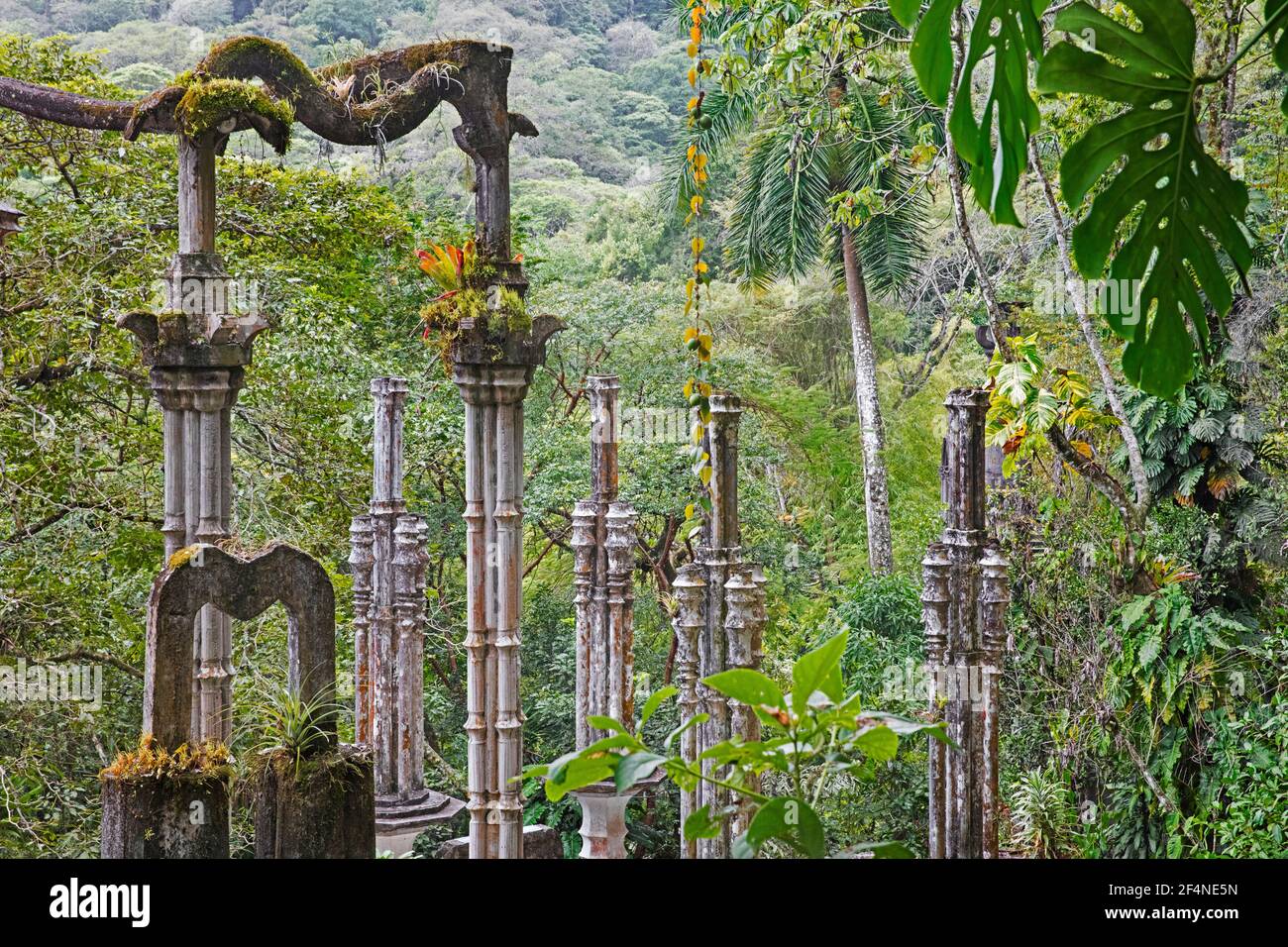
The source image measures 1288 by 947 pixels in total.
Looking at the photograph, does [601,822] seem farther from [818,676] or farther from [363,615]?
[818,676]

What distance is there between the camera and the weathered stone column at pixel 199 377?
381cm

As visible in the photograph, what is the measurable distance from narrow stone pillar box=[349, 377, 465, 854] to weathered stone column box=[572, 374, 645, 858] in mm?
733

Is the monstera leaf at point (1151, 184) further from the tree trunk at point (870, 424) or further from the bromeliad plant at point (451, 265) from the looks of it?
the tree trunk at point (870, 424)

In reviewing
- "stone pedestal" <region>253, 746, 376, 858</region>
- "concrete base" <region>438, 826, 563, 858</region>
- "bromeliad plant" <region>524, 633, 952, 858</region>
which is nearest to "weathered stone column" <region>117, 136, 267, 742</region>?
"stone pedestal" <region>253, 746, 376, 858</region>

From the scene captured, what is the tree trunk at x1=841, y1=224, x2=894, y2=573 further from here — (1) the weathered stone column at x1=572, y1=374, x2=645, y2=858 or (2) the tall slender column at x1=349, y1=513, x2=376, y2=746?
(2) the tall slender column at x1=349, y1=513, x2=376, y2=746

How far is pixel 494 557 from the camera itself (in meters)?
4.16

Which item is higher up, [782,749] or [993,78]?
[993,78]

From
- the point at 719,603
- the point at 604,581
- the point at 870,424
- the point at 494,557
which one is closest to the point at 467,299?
the point at 494,557

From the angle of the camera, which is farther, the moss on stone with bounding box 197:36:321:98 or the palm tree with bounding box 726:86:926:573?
the palm tree with bounding box 726:86:926:573

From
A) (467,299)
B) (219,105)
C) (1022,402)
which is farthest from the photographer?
(1022,402)

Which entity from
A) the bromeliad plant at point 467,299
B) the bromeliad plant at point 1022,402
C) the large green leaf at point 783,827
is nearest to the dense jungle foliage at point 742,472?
the bromeliad plant at point 1022,402

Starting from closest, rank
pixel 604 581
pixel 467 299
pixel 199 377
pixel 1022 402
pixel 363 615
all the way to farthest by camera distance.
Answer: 1. pixel 199 377
2. pixel 467 299
3. pixel 1022 402
4. pixel 604 581
5. pixel 363 615

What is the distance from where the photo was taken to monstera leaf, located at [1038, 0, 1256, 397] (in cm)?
128

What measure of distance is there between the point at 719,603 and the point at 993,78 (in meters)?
3.19
